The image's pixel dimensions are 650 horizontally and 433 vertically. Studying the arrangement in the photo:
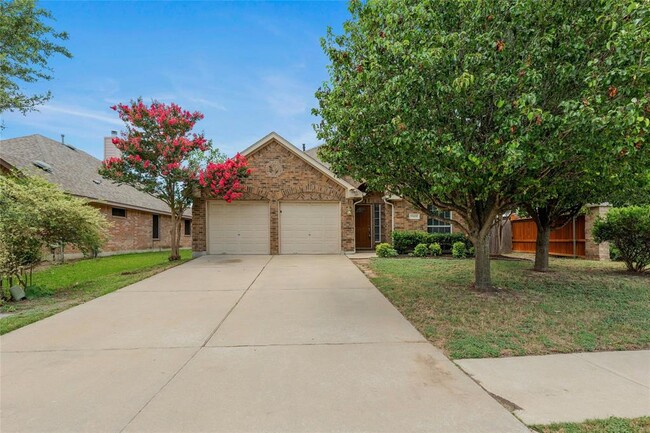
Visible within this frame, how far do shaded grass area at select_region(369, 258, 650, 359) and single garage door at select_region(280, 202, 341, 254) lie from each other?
5074 millimetres

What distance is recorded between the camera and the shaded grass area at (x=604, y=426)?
2.30 metres

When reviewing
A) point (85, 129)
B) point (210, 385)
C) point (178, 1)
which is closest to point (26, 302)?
point (210, 385)

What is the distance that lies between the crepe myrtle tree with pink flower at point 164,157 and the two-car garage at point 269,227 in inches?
59.7

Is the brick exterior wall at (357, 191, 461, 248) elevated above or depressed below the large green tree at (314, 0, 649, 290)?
below

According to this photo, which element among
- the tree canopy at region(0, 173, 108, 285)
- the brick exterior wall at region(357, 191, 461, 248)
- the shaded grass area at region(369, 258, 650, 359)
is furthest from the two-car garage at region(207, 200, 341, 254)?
the tree canopy at region(0, 173, 108, 285)

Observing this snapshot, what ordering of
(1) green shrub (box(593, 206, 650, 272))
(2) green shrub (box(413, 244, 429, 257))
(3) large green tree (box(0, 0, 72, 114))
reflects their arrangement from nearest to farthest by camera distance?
1. (1) green shrub (box(593, 206, 650, 272))
2. (3) large green tree (box(0, 0, 72, 114))
3. (2) green shrub (box(413, 244, 429, 257))

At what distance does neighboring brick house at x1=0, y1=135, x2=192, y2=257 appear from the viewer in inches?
551

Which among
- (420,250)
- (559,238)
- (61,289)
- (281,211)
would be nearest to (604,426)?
(61,289)

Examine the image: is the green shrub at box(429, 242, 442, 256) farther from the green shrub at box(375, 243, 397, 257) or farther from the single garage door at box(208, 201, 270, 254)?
the single garage door at box(208, 201, 270, 254)

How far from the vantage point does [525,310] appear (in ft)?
17.6

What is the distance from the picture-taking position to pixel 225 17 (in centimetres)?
976

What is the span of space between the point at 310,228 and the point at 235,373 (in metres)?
10.8

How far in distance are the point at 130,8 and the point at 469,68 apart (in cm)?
1032

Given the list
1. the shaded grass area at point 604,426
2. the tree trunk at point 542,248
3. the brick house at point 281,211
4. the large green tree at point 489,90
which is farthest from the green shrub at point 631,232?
the shaded grass area at point 604,426
